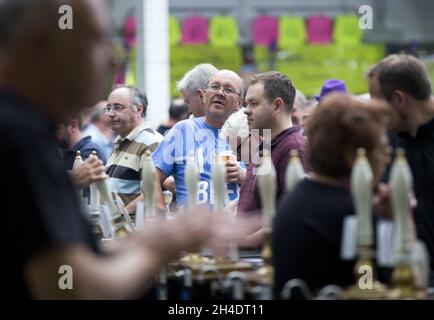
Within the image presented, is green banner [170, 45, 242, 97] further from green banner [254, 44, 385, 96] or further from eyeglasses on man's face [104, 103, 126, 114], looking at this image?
eyeglasses on man's face [104, 103, 126, 114]

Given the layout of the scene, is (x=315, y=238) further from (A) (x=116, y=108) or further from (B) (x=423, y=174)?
(A) (x=116, y=108)

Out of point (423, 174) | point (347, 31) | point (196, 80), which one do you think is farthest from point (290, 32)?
point (423, 174)

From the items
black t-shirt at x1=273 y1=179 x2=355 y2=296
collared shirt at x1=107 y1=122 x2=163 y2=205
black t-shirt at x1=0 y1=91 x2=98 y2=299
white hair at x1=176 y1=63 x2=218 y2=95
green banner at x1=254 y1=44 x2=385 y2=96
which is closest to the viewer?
black t-shirt at x1=0 y1=91 x2=98 y2=299

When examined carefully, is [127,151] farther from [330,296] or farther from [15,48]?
[15,48]

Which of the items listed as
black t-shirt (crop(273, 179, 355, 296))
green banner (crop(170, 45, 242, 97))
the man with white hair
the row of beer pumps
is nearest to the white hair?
the man with white hair

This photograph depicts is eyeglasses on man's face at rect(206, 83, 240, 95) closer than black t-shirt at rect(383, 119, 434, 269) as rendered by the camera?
No

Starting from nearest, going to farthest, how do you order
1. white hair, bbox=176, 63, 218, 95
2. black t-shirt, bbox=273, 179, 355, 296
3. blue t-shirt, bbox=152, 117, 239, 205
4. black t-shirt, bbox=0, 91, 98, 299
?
1. black t-shirt, bbox=0, 91, 98, 299
2. black t-shirt, bbox=273, 179, 355, 296
3. blue t-shirt, bbox=152, 117, 239, 205
4. white hair, bbox=176, 63, 218, 95

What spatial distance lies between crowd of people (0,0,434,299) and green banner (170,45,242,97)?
12.9 metres

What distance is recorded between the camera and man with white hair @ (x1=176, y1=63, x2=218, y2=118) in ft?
24.9

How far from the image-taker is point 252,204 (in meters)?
5.48

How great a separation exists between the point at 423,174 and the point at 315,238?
1.63 m
